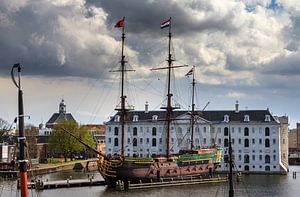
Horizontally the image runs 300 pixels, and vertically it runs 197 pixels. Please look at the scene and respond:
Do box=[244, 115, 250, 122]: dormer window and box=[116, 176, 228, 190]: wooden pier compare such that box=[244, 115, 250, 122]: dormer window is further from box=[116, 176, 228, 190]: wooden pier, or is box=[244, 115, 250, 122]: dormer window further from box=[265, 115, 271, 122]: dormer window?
box=[116, 176, 228, 190]: wooden pier

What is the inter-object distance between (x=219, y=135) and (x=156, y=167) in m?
35.7

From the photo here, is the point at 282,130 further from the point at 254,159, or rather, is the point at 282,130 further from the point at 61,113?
the point at 61,113

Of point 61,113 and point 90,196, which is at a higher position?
point 61,113

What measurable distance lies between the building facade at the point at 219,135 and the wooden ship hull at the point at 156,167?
1488 cm

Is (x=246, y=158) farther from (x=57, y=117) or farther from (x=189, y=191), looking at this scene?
(x=57, y=117)

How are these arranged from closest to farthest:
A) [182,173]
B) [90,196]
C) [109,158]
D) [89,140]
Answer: [90,196] → [109,158] → [182,173] → [89,140]

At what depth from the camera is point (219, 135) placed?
112 meters

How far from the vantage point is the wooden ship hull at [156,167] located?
74.1 m

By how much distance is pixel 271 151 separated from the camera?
10812cm

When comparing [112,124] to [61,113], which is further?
[61,113]

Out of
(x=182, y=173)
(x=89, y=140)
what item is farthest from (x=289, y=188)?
(x=89, y=140)

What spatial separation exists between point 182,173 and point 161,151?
3211cm

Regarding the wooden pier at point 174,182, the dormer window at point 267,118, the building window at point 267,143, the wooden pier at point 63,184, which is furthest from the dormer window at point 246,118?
the wooden pier at point 63,184

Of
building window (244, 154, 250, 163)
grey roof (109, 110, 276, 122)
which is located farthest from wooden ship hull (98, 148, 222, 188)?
grey roof (109, 110, 276, 122)
